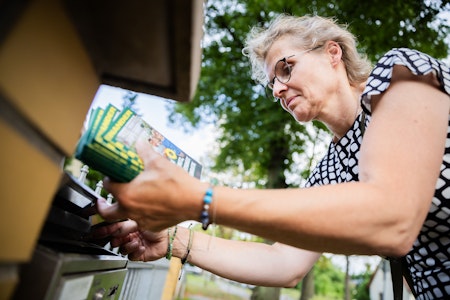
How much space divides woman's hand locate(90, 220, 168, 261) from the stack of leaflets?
1.87 ft

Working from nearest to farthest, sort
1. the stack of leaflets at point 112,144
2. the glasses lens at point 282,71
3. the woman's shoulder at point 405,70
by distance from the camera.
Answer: the stack of leaflets at point 112,144
the woman's shoulder at point 405,70
the glasses lens at point 282,71

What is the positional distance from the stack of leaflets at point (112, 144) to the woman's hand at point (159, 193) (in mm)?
29

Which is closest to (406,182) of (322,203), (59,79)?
(322,203)

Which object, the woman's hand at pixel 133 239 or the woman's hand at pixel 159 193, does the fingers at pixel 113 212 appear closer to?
the woman's hand at pixel 159 193

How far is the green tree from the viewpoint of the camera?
6.59 metres

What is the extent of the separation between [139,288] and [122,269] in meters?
1.32

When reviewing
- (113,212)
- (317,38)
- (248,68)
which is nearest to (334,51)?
(317,38)

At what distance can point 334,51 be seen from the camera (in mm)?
1969

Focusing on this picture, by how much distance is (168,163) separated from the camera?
918mm

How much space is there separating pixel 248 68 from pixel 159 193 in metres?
7.56

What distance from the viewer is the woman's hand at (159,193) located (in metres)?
0.88

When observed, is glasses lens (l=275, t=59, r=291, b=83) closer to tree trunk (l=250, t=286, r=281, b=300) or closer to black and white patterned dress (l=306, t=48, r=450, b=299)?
black and white patterned dress (l=306, t=48, r=450, b=299)

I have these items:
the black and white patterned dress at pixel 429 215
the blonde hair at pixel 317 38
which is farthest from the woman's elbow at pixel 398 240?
the blonde hair at pixel 317 38

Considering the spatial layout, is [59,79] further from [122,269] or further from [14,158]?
[122,269]
